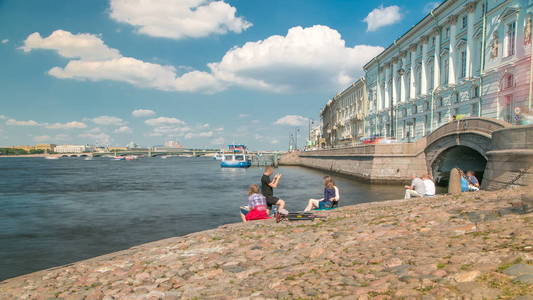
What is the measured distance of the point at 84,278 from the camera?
300 inches

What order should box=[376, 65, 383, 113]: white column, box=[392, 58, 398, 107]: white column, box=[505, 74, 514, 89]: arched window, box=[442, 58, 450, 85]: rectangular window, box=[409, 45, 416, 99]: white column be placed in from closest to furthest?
box=[505, 74, 514, 89]: arched window
box=[442, 58, 450, 85]: rectangular window
box=[409, 45, 416, 99]: white column
box=[392, 58, 398, 107]: white column
box=[376, 65, 383, 113]: white column

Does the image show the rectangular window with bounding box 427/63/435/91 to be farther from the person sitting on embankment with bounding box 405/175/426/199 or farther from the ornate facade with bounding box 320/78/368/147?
the person sitting on embankment with bounding box 405/175/426/199

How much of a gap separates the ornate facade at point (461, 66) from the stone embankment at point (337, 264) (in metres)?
12.8

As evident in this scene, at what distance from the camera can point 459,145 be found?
2711 centimetres

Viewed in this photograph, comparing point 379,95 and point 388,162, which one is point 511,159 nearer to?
point 388,162

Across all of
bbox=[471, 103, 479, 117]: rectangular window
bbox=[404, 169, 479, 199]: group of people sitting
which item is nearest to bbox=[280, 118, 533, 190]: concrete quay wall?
bbox=[404, 169, 479, 199]: group of people sitting

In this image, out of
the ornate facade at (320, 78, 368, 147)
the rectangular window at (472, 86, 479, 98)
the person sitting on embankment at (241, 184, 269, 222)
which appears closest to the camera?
the person sitting on embankment at (241, 184, 269, 222)

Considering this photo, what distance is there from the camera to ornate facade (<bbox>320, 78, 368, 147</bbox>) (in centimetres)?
6938

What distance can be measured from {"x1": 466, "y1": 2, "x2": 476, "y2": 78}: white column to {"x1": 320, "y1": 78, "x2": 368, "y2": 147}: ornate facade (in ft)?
81.4

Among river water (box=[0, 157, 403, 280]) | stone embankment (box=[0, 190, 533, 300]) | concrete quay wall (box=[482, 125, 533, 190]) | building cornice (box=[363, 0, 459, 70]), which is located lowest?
river water (box=[0, 157, 403, 280])

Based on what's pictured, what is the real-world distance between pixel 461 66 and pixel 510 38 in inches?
289

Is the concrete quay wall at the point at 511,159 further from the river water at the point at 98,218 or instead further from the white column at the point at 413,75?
the white column at the point at 413,75

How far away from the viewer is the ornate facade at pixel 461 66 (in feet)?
89.9

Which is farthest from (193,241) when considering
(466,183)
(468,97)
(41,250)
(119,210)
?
(468,97)
